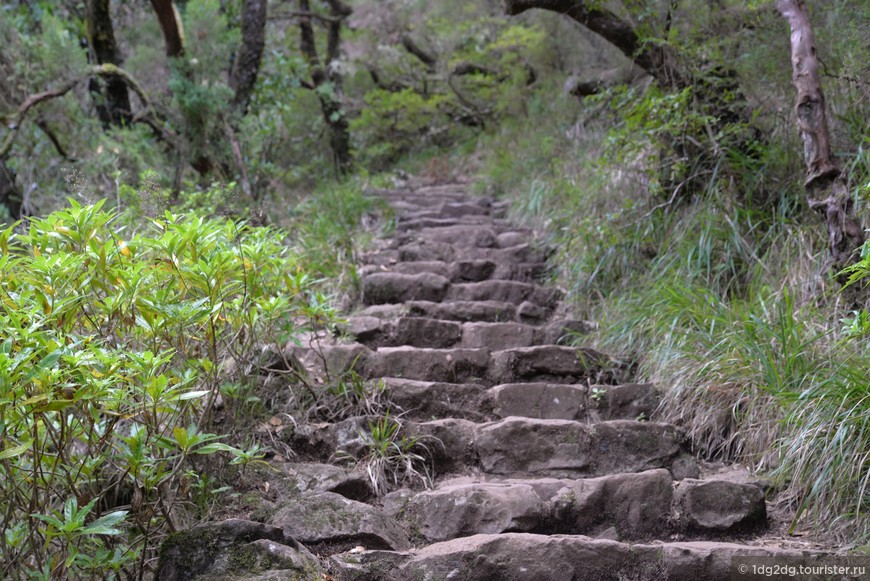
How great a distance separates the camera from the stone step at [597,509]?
254cm

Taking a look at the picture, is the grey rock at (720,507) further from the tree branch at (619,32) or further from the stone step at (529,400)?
the tree branch at (619,32)

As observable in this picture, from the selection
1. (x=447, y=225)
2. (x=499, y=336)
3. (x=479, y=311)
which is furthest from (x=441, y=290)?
(x=447, y=225)

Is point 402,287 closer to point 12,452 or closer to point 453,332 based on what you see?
point 453,332

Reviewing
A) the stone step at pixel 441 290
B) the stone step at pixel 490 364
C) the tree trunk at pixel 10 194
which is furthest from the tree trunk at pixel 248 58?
the stone step at pixel 490 364

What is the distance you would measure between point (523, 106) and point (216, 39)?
4711mm

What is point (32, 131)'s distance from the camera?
18.8ft

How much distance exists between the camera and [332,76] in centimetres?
1041

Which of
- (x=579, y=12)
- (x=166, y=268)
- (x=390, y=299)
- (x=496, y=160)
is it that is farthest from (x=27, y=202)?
(x=496, y=160)

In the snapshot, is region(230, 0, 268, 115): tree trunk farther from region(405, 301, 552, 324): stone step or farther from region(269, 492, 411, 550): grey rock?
region(269, 492, 411, 550): grey rock

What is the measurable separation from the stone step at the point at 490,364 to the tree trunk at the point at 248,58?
3822mm

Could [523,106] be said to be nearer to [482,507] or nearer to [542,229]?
[542,229]

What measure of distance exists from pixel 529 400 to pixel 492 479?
639 millimetres

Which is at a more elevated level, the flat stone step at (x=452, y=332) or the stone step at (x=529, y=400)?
the flat stone step at (x=452, y=332)

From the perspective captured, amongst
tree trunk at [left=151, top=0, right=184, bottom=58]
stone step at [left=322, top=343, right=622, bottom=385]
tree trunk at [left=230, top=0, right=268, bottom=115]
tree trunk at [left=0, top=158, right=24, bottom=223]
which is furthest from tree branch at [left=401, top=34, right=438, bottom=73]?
stone step at [left=322, top=343, right=622, bottom=385]
